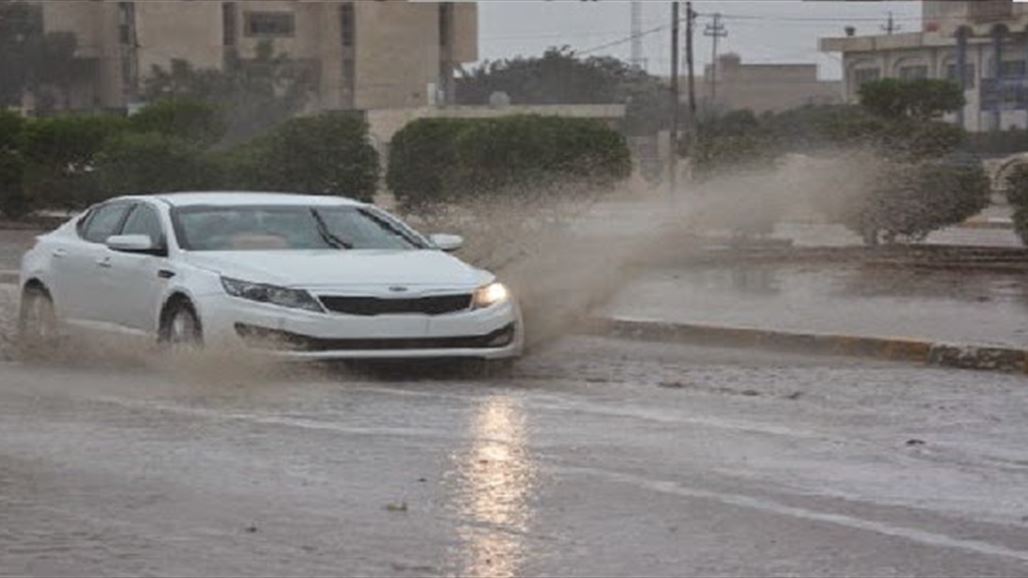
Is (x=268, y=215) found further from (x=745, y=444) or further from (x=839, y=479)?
(x=839, y=479)

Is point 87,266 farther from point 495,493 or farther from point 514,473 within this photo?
point 495,493

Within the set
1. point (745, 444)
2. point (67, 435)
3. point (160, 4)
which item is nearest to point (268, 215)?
point (67, 435)

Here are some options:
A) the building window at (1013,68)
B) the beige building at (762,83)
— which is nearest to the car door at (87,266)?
the building window at (1013,68)

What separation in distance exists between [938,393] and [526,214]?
13080 millimetres

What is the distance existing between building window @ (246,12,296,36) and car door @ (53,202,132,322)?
7926cm

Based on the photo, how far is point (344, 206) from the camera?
616 inches

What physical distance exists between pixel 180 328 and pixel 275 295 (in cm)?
87

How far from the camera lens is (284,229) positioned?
1509cm

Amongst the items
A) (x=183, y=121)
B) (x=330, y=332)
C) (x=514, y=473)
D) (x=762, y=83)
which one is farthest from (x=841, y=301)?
(x=762, y=83)

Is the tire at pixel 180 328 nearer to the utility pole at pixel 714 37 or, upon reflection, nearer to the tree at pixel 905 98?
the tree at pixel 905 98

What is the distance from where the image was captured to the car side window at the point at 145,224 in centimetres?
1502

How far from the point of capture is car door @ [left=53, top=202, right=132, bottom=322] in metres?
15.3

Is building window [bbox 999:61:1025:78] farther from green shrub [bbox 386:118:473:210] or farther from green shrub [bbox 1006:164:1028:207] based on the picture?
green shrub [bbox 1006:164:1028:207]

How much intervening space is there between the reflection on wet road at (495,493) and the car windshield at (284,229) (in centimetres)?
308
